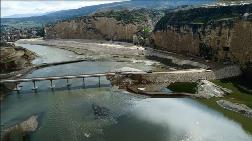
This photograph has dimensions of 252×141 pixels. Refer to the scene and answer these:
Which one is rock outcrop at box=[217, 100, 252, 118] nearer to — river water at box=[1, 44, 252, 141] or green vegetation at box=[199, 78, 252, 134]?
green vegetation at box=[199, 78, 252, 134]

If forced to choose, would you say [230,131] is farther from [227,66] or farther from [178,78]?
[227,66]

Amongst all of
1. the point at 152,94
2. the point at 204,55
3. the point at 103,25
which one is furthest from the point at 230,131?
the point at 103,25

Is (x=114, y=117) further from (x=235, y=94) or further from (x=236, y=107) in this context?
(x=235, y=94)

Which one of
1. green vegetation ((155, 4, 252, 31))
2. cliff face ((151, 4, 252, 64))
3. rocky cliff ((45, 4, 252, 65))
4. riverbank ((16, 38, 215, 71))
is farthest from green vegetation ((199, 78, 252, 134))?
green vegetation ((155, 4, 252, 31))

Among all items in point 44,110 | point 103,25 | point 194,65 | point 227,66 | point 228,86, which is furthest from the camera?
point 103,25

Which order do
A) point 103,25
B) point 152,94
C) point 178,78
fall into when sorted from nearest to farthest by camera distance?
point 152,94 < point 178,78 < point 103,25
